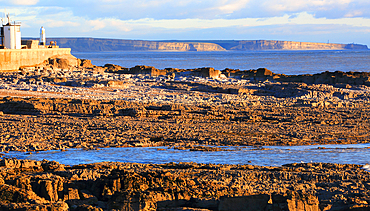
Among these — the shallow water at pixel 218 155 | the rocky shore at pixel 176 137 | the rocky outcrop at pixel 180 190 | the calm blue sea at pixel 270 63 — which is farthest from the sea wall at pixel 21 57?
the calm blue sea at pixel 270 63

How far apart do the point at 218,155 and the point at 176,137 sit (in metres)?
2.30

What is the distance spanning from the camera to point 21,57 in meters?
32.5

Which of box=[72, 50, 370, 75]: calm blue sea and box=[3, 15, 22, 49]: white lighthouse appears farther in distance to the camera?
box=[72, 50, 370, 75]: calm blue sea

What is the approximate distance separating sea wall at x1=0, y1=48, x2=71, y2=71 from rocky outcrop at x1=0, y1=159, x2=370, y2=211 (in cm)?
2448

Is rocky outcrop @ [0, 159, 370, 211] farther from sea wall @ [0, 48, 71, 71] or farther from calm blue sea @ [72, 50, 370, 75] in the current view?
calm blue sea @ [72, 50, 370, 75]

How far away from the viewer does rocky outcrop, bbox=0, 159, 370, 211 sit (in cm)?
593

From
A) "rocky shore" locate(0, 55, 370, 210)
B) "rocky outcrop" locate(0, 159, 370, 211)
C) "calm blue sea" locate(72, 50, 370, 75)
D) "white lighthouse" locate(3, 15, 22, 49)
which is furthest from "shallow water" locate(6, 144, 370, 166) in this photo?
"calm blue sea" locate(72, 50, 370, 75)

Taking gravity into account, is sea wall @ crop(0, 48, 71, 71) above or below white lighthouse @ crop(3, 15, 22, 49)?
below

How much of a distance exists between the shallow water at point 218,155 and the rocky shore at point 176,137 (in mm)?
565

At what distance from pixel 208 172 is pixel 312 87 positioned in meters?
20.8

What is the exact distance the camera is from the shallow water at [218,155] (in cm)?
1032

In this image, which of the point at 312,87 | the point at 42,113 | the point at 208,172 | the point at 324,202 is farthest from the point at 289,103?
the point at 324,202

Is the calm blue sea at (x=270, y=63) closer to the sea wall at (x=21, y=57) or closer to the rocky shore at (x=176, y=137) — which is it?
the sea wall at (x=21, y=57)

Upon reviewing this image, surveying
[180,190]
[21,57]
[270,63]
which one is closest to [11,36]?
[21,57]
